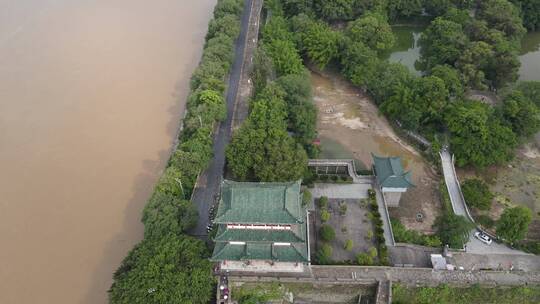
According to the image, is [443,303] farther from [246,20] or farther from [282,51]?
[246,20]

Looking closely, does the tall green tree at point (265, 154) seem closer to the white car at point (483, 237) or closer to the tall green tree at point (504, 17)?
the white car at point (483, 237)

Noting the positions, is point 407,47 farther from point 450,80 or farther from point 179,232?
point 179,232

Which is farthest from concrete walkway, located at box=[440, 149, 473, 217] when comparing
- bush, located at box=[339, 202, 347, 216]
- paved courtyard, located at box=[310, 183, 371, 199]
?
bush, located at box=[339, 202, 347, 216]

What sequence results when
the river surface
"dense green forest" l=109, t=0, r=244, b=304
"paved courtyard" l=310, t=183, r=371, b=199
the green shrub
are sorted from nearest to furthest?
"dense green forest" l=109, t=0, r=244, b=304 → the green shrub → the river surface → "paved courtyard" l=310, t=183, r=371, b=199

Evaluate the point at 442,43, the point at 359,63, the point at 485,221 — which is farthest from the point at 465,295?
the point at 442,43

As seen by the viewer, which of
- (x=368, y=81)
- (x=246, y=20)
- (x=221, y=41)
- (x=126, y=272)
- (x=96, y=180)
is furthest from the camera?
(x=246, y=20)

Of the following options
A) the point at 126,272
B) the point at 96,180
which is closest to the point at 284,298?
the point at 126,272

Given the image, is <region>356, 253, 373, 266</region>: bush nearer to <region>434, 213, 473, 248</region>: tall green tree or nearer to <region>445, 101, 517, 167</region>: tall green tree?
<region>434, 213, 473, 248</region>: tall green tree
